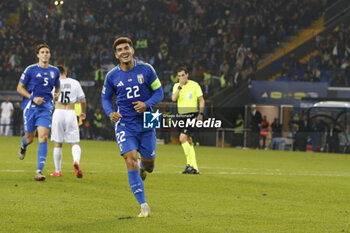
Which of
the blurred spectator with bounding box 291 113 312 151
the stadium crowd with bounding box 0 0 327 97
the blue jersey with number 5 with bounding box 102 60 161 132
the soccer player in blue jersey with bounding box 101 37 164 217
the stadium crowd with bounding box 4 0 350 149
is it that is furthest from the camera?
the stadium crowd with bounding box 0 0 327 97

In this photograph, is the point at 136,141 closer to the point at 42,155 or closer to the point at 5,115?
the point at 42,155

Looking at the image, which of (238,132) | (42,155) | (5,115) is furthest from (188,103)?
(5,115)

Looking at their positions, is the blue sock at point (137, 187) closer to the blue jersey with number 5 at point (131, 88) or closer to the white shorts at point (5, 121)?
the blue jersey with number 5 at point (131, 88)

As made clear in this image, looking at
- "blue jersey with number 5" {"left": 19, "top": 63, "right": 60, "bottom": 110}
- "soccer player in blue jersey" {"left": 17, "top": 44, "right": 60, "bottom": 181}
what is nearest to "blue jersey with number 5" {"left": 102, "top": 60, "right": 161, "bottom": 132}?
"soccer player in blue jersey" {"left": 17, "top": 44, "right": 60, "bottom": 181}

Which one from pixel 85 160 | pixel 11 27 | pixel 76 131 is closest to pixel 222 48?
pixel 11 27

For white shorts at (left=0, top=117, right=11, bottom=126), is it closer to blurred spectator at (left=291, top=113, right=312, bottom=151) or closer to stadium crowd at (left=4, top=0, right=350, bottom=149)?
stadium crowd at (left=4, top=0, right=350, bottom=149)

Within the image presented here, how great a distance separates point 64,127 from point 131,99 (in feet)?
17.3

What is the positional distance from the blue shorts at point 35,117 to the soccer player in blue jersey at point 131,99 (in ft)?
13.7

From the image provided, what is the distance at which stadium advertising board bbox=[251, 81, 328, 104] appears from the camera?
2908cm

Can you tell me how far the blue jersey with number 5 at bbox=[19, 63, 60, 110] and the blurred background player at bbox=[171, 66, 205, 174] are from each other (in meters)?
3.32

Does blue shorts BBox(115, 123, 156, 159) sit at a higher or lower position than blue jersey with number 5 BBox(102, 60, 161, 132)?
lower

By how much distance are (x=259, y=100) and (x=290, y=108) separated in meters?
1.59

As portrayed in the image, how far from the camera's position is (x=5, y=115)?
110 feet

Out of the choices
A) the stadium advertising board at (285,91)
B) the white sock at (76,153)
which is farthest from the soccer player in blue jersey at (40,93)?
the stadium advertising board at (285,91)
